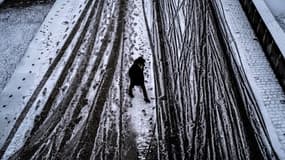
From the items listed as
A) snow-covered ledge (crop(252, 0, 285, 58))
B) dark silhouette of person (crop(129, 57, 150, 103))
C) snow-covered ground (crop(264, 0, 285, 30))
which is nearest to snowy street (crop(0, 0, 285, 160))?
dark silhouette of person (crop(129, 57, 150, 103))

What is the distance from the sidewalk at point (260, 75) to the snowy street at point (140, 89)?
0.05m

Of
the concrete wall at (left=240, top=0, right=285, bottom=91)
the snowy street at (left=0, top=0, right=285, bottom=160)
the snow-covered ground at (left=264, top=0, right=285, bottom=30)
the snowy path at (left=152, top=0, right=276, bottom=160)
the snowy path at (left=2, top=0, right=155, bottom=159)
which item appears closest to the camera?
the snowy path at (left=152, top=0, right=276, bottom=160)

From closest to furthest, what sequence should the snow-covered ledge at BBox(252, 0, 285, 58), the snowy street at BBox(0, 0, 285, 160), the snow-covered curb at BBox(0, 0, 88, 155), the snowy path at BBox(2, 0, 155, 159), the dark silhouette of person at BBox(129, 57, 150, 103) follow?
the snowy street at BBox(0, 0, 285, 160), the snowy path at BBox(2, 0, 155, 159), the dark silhouette of person at BBox(129, 57, 150, 103), the snow-covered curb at BBox(0, 0, 88, 155), the snow-covered ledge at BBox(252, 0, 285, 58)

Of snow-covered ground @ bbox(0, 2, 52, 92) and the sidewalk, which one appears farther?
snow-covered ground @ bbox(0, 2, 52, 92)

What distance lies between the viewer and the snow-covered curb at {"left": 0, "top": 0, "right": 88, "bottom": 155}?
10320 millimetres

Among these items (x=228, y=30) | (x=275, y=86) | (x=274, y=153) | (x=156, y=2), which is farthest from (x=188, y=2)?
(x=274, y=153)

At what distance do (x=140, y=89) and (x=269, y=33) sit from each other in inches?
207

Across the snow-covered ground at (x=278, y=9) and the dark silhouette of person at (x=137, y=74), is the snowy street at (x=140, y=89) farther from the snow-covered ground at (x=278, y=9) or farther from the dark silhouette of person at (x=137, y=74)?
the snow-covered ground at (x=278, y=9)

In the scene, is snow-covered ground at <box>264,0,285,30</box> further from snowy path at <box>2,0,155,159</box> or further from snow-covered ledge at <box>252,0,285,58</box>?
snowy path at <box>2,0,155,159</box>

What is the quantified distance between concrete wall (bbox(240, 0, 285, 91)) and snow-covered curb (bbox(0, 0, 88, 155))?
7914 mm

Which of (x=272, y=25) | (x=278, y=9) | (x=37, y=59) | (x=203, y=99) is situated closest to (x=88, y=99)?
(x=37, y=59)

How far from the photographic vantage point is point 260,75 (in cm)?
1101

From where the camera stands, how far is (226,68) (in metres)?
11.4

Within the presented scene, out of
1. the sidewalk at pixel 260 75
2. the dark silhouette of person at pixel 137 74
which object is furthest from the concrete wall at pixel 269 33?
the dark silhouette of person at pixel 137 74
